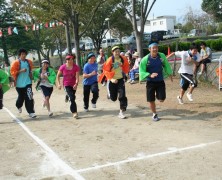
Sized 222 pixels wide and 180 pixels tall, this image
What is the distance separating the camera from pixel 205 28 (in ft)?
198

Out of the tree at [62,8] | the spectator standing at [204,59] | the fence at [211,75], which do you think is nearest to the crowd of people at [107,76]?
the fence at [211,75]

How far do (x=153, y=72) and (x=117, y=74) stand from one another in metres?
1.04

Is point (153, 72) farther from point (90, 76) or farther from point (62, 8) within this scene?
point (62, 8)

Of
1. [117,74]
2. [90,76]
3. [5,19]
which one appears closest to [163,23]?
[5,19]

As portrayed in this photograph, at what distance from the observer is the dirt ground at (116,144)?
4914mm

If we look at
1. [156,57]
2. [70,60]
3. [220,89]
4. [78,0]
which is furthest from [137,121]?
[78,0]

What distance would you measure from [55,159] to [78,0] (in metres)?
15.0

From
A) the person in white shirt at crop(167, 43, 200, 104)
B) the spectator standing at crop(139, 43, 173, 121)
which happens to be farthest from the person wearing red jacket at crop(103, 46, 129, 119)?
the person in white shirt at crop(167, 43, 200, 104)

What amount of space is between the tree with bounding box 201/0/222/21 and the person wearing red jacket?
5066 cm

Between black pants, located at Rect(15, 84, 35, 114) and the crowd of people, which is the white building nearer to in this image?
the crowd of people

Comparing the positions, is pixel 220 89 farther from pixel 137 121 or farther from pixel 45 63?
pixel 45 63

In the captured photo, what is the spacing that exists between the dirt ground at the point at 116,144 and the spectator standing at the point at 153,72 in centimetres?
50

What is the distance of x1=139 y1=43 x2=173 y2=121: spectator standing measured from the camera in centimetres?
792

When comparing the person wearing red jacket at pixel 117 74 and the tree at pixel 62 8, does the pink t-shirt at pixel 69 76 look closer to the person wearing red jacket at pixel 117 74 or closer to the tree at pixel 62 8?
the person wearing red jacket at pixel 117 74
